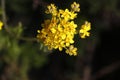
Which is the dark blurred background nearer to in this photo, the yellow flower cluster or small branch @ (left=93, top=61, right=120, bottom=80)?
small branch @ (left=93, top=61, right=120, bottom=80)

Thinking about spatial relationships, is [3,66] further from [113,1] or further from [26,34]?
[113,1]

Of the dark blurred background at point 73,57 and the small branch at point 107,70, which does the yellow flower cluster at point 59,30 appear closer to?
the dark blurred background at point 73,57

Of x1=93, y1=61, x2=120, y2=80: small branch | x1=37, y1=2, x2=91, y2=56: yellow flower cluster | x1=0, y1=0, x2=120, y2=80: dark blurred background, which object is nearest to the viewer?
x1=37, y1=2, x2=91, y2=56: yellow flower cluster

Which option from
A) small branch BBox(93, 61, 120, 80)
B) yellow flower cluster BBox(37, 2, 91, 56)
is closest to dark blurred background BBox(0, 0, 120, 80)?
small branch BBox(93, 61, 120, 80)

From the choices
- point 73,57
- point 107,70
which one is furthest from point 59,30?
point 107,70

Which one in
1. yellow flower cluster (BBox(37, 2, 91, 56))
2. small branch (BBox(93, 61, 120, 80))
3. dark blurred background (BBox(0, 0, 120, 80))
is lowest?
yellow flower cluster (BBox(37, 2, 91, 56))

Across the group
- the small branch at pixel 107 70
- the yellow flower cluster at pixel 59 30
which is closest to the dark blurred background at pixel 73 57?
the small branch at pixel 107 70

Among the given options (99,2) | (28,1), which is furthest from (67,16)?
(28,1)

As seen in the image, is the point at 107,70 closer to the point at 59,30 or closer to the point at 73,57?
the point at 73,57
